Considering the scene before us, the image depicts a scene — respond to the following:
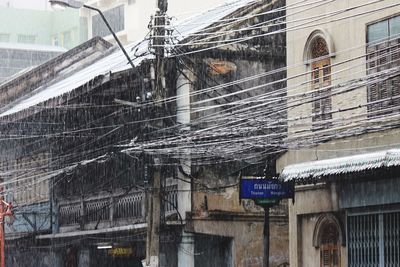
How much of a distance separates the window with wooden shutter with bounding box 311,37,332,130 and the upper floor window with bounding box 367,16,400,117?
0.89 meters

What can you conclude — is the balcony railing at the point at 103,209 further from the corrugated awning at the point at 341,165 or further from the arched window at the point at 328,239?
the corrugated awning at the point at 341,165

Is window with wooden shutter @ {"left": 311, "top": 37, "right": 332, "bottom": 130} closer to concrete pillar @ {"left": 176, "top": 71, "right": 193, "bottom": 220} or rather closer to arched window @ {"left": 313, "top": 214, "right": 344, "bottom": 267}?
arched window @ {"left": 313, "top": 214, "right": 344, "bottom": 267}

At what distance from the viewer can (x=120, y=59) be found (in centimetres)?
2892

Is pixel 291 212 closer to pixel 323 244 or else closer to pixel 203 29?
pixel 323 244

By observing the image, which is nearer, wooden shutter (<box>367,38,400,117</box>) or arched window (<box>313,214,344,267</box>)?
wooden shutter (<box>367,38,400,117</box>)

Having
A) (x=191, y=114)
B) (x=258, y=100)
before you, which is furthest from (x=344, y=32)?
(x=191, y=114)

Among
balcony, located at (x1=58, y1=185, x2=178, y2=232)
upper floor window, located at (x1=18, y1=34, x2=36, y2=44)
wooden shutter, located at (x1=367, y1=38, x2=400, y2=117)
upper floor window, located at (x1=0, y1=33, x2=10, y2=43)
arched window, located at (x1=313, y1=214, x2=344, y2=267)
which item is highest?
upper floor window, located at (x1=18, y1=34, x2=36, y2=44)

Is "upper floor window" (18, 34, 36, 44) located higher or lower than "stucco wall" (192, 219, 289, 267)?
higher

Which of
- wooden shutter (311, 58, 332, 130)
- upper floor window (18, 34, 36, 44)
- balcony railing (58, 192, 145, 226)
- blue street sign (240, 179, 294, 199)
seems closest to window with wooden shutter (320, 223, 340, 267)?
blue street sign (240, 179, 294, 199)

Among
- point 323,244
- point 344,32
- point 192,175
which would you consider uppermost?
point 344,32

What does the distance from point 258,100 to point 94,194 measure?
8.42 metres

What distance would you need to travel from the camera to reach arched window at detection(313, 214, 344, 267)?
18.6 m

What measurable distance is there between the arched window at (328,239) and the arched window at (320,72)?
5.80ft

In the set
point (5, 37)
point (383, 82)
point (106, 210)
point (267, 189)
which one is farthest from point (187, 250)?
point (5, 37)
